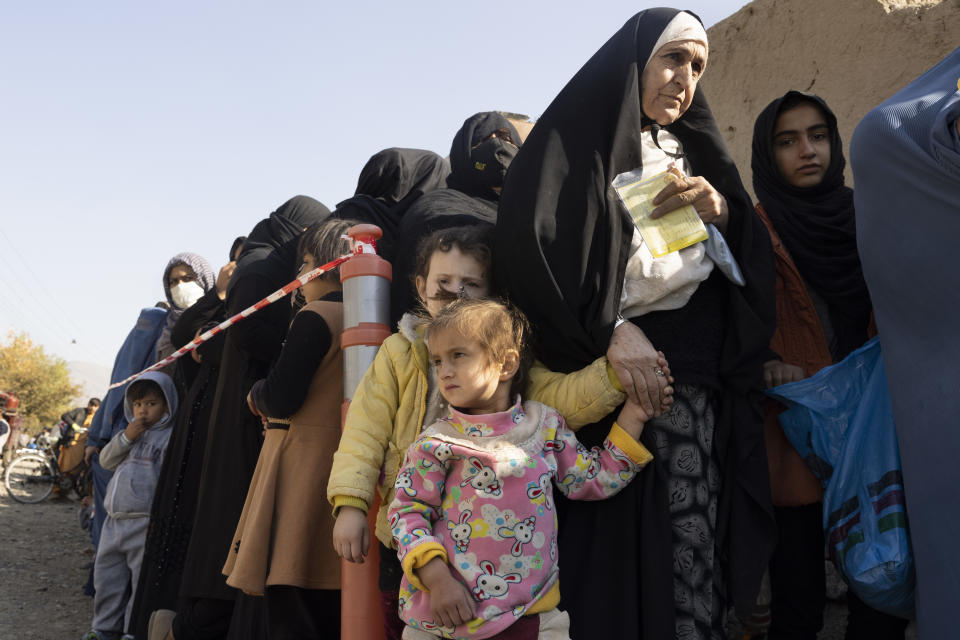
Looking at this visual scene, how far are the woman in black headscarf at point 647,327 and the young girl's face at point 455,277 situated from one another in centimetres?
6

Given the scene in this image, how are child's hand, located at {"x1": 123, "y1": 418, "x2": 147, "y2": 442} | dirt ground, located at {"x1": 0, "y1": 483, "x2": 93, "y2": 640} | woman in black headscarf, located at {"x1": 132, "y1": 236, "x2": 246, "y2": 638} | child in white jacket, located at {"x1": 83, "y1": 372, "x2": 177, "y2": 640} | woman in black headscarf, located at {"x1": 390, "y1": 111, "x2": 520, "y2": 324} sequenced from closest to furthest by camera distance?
1. woman in black headscarf, located at {"x1": 390, "y1": 111, "x2": 520, "y2": 324}
2. woman in black headscarf, located at {"x1": 132, "y1": 236, "x2": 246, "y2": 638}
3. child in white jacket, located at {"x1": 83, "y1": 372, "x2": 177, "y2": 640}
4. child's hand, located at {"x1": 123, "y1": 418, "x2": 147, "y2": 442}
5. dirt ground, located at {"x1": 0, "y1": 483, "x2": 93, "y2": 640}

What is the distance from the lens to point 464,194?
2926 millimetres

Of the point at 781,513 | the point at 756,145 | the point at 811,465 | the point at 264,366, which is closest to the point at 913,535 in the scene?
the point at 811,465

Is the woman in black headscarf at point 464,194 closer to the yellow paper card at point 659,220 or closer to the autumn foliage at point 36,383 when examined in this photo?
the yellow paper card at point 659,220

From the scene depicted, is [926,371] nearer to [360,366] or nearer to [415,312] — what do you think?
[415,312]

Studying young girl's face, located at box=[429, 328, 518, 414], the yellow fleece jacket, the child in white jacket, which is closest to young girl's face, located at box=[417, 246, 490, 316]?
the yellow fleece jacket

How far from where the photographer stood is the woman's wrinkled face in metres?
2.08

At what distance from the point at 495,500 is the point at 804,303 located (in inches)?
52.6

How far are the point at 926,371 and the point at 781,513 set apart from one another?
0.73 m

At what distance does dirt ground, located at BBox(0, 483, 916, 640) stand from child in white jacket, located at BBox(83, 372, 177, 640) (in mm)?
870

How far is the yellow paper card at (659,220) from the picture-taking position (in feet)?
6.66

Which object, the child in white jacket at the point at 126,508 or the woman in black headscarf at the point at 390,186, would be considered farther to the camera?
the child in white jacket at the point at 126,508

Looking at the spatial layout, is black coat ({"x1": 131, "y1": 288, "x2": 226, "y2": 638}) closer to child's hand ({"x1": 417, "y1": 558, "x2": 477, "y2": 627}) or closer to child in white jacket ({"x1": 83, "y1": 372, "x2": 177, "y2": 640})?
child in white jacket ({"x1": 83, "y1": 372, "x2": 177, "y2": 640})

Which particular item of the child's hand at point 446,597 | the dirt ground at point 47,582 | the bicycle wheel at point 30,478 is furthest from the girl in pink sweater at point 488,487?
the bicycle wheel at point 30,478
